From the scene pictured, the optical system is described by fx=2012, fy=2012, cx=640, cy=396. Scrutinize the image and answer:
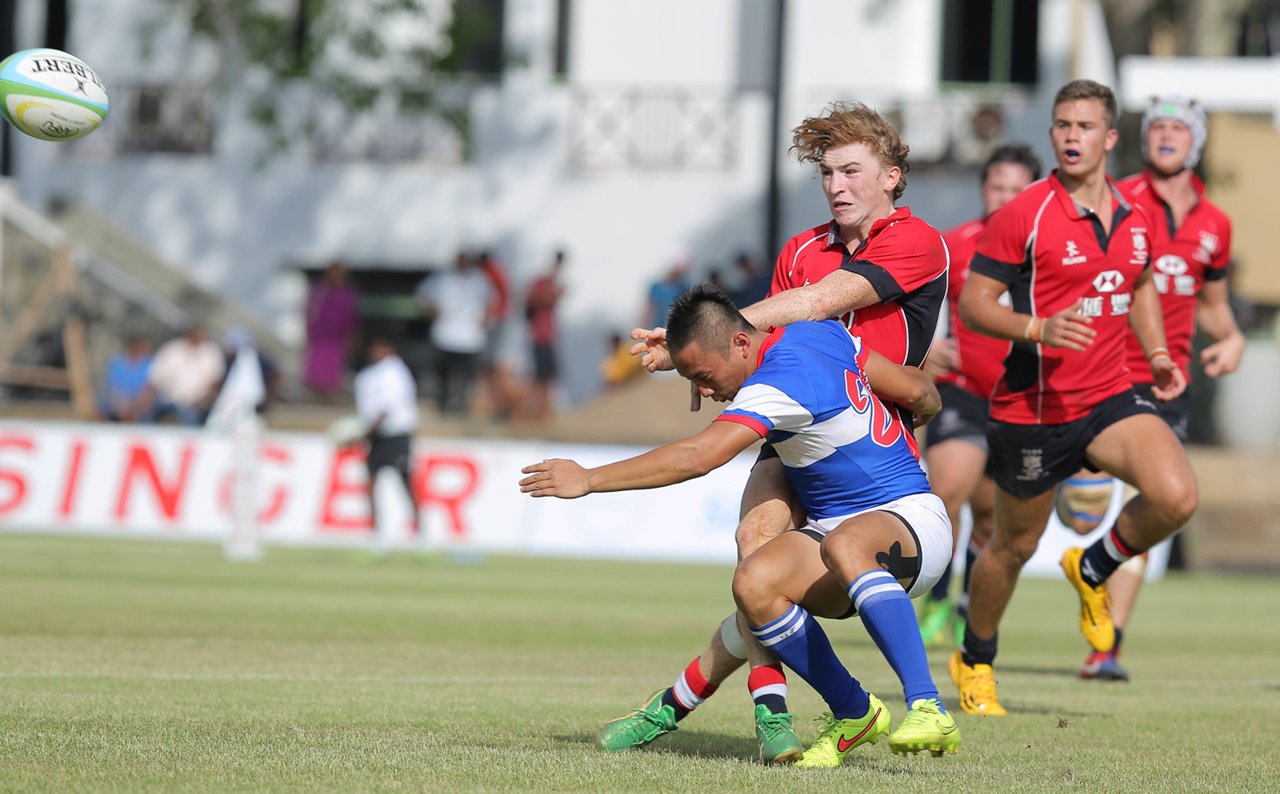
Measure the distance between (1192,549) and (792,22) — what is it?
13.2 metres

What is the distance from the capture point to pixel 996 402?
361 inches

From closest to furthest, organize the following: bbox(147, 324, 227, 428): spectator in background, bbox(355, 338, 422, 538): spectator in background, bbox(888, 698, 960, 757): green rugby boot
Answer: bbox(888, 698, 960, 757): green rugby boot → bbox(355, 338, 422, 538): spectator in background → bbox(147, 324, 227, 428): spectator in background

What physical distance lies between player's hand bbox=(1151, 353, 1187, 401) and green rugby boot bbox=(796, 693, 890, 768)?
2912mm

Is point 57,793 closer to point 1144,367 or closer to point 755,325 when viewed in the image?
point 755,325

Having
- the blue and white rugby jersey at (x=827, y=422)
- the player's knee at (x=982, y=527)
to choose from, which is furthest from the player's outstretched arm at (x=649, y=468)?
the player's knee at (x=982, y=527)

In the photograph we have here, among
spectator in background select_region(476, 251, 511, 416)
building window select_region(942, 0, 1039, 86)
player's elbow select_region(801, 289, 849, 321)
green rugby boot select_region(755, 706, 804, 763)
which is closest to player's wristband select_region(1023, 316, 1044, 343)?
player's elbow select_region(801, 289, 849, 321)

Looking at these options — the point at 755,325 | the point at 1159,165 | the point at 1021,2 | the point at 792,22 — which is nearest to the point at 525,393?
the point at 792,22

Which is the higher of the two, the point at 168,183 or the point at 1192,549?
the point at 168,183

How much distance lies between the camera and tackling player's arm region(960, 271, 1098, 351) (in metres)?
8.06

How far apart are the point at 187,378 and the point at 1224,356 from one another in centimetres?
1836

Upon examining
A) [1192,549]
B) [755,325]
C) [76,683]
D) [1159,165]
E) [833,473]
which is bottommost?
[1192,549]

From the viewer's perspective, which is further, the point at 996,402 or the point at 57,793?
the point at 996,402

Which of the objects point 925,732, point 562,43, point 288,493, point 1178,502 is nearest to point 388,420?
point 288,493

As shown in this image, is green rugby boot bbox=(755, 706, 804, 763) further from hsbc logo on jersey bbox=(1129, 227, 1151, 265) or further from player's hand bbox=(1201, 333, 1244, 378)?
player's hand bbox=(1201, 333, 1244, 378)
